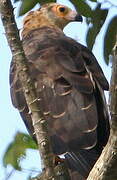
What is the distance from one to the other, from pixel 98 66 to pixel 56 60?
1.54 feet

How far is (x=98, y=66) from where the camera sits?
602 cm

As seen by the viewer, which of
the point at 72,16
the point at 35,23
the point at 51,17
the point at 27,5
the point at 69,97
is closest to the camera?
the point at 27,5

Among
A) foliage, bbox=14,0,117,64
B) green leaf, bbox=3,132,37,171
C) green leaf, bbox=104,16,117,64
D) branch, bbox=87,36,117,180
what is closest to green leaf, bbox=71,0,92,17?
foliage, bbox=14,0,117,64

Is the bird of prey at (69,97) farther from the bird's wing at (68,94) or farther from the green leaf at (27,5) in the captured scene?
the green leaf at (27,5)

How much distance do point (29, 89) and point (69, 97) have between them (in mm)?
1453

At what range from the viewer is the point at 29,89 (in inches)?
151

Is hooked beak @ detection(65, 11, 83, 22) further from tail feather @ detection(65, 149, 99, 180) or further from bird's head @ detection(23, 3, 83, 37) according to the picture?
tail feather @ detection(65, 149, 99, 180)

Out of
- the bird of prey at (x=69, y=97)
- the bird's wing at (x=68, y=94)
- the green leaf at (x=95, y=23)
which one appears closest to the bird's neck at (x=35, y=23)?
the bird of prey at (x=69, y=97)

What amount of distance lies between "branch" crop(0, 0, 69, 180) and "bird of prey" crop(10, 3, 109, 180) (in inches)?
34.4

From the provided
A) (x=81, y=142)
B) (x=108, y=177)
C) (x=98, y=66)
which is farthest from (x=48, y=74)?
(x=108, y=177)

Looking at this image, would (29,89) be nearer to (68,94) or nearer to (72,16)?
(68,94)

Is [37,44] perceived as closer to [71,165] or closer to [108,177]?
[71,165]

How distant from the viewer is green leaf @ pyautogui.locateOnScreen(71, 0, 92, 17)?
15.2ft

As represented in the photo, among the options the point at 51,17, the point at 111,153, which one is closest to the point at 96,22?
the point at 111,153
